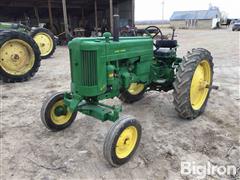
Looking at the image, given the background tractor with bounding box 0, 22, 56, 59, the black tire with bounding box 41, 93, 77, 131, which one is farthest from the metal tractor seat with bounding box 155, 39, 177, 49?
the background tractor with bounding box 0, 22, 56, 59

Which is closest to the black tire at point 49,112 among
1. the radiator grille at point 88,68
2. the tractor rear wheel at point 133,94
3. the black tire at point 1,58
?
the radiator grille at point 88,68

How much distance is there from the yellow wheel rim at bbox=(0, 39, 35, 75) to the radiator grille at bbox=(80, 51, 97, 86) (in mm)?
3635

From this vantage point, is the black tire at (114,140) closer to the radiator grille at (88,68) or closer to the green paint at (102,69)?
the green paint at (102,69)

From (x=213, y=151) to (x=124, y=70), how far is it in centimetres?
144

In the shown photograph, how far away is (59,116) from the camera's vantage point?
3.38 meters

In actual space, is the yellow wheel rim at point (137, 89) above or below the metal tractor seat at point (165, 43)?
below

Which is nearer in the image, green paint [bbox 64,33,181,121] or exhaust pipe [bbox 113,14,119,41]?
green paint [bbox 64,33,181,121]

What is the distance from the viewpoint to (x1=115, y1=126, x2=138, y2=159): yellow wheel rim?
8.64 ft

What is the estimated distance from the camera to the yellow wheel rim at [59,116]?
130 inches

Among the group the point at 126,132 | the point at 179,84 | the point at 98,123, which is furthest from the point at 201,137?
the point at 98,123

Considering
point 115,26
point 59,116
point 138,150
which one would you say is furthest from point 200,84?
point 59,116

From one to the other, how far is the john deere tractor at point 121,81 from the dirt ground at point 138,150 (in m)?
0.18

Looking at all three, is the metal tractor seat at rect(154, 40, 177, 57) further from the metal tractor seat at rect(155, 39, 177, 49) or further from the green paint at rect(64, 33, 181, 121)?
the green paint at rect(64, 33, 181, 121)

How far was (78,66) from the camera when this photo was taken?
277 cm
